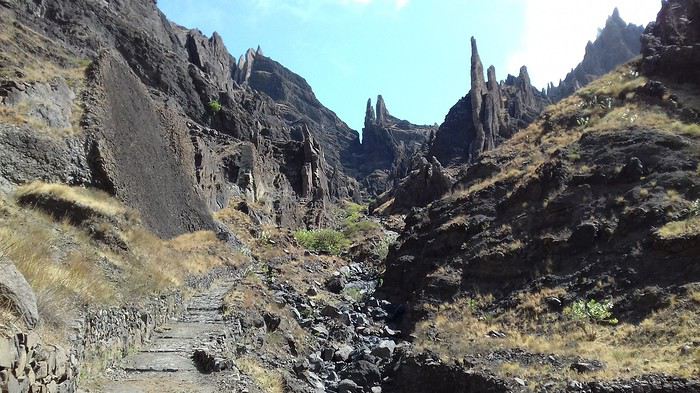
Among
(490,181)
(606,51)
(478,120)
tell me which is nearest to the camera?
(490,181)

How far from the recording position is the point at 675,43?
3644 cm

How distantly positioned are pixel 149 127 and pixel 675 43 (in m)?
36.4

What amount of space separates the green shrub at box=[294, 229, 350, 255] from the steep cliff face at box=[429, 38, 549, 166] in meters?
57.2

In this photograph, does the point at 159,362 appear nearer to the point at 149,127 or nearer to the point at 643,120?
the point at 149,127

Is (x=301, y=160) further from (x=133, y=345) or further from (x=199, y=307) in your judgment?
(x=133, y=345)

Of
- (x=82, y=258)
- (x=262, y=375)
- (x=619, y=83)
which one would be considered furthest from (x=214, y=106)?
(x=262, y=375)

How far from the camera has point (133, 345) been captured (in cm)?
1392

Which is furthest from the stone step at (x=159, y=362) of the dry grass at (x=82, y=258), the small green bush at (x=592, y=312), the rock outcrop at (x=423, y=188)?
the rock outcrop at (x=423, y=188)

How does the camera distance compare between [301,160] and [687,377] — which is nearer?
[687,377]

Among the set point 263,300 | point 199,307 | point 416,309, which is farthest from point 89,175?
point 416,309

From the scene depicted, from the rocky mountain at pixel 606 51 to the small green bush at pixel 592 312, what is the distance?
557 feet

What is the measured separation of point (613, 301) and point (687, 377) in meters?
6.57

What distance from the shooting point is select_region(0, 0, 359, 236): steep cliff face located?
2311cm

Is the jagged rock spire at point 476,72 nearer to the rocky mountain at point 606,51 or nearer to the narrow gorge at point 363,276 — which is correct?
the rocky mountain at point 606,51
